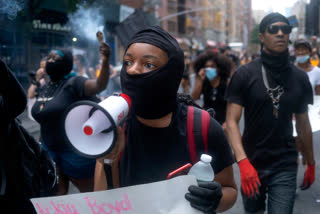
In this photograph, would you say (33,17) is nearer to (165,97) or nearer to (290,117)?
(165,97)

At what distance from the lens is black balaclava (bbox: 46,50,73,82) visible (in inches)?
134

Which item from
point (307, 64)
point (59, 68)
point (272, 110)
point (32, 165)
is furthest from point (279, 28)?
point (307, 64)

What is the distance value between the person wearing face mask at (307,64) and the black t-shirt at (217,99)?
1.21 metres

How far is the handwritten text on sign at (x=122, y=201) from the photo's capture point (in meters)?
1.56

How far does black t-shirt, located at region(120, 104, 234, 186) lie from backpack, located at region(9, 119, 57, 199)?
20.3 inches

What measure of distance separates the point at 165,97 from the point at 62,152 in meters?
1.67

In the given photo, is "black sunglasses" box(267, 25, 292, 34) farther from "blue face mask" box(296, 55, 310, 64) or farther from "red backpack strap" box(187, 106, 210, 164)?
"blue face mask" box(296, 55, 310, 64)

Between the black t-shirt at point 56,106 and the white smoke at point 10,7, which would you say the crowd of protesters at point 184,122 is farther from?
the white smoke at point 10,7

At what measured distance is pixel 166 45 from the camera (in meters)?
1.75

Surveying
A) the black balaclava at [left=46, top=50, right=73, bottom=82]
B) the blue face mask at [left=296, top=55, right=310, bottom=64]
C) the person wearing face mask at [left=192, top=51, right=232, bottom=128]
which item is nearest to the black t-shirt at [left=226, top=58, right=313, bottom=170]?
the black balaclava at [left=46, top=50, right=73, bottom=82]

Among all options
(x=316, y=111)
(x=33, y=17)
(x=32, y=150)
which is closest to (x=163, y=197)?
(x=32, y=150)

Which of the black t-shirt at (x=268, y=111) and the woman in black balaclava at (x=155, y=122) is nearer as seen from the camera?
the woman in black balaclava at (x=155, y=122)

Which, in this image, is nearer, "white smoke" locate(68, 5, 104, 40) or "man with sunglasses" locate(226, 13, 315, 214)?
"man with sunglasses" locate(226, 13, 315, 214)

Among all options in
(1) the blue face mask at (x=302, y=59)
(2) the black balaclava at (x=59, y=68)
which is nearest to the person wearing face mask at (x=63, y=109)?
(2) the black balaclava at (x=59, y=68)
